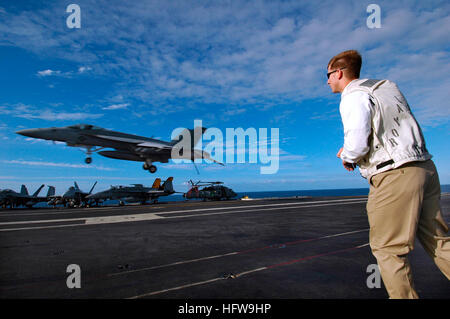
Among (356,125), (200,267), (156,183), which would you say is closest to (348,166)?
(356,125)

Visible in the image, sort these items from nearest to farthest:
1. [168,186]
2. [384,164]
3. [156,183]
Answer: [384,164] < [168,186] < [156,183]

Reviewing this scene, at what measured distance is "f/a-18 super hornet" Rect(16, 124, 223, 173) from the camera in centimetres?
2500

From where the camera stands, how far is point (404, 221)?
2.07 meters

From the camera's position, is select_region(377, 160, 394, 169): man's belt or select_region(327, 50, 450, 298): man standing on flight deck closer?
select_region(327, 50, 450, 298): man standing on flight deck

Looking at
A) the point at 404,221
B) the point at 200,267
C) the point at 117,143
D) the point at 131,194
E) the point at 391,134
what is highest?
the point at 117,143

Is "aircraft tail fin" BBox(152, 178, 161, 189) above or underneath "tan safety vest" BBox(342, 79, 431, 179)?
underneath

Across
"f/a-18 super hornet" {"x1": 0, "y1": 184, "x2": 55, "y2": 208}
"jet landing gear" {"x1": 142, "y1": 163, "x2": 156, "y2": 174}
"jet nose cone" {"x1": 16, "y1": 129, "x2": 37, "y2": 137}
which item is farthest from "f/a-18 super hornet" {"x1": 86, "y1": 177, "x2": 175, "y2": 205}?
"f/a-18 super hornet" {"x1": 0, "y1": 184, "x2": 55, "y2": 208}

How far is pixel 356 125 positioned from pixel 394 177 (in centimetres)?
55

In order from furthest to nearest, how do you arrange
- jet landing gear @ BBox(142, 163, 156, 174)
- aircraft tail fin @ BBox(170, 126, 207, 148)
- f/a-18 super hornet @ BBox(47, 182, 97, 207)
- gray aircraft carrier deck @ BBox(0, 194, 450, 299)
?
f/a-18 super hornet @ BBox(47, 182, 97, 207), aircraft tail fin @ BBox(170, 126, 207, 148), jet landing gear @ BBox(142, 163, 156, 174), gray aircraft carrier deck @ BBox(0, 194, 450, 299)

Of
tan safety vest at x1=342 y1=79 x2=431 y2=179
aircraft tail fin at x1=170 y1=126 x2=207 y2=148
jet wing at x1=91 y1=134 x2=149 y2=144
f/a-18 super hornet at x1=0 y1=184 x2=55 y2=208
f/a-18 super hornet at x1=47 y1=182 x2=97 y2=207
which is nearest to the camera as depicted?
tan safety vest at x1=342 y1=79 x2=431 y2=179

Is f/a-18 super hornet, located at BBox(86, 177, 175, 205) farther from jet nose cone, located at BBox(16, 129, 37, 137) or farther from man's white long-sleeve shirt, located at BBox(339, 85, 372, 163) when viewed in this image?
man's white long-sleeve shirt, located at BBox(339, 85, 372, 163)

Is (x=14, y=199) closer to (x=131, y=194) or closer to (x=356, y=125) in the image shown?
(x=131, y=194)

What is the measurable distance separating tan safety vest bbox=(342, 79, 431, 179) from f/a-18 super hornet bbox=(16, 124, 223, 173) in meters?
28.0

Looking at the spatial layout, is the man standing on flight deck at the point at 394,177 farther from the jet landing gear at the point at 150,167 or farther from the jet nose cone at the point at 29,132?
the jet landing gear at the point at 150,167
